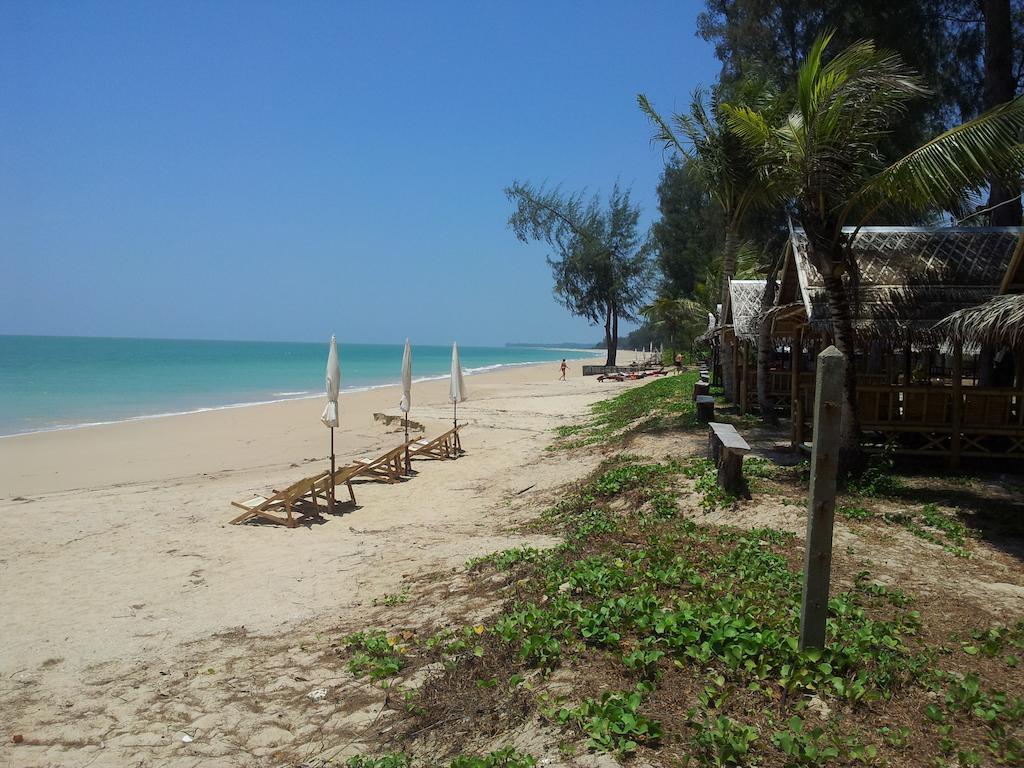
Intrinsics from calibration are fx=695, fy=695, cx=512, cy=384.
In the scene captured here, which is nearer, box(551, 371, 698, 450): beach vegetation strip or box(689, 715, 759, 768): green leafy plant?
box(689, 715, 759, 768): green leafy plant

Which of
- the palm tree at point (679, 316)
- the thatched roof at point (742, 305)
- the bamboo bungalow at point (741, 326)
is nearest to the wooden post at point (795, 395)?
the bamboo bungalow at point (741, 326)

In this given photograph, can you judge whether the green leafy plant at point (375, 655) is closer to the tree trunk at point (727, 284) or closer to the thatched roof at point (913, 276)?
the thatched roof at point (913, 276)

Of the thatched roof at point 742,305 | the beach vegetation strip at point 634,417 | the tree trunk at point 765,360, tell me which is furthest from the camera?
the thatched roof at point 742,305

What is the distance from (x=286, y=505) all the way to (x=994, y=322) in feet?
29.7

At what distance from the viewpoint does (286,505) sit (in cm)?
992

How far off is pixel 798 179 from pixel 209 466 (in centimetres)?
1374

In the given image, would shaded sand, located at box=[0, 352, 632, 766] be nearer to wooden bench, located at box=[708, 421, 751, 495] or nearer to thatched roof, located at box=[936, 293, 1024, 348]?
wooden bench, located at box=[708, 421, 751, 495]

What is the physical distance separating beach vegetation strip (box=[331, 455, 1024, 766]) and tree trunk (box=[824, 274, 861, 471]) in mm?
3509

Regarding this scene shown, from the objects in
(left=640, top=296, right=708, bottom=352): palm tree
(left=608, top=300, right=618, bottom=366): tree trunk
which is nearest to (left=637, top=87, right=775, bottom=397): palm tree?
(left=640, top=296, right=708, bottom=352): palm tree

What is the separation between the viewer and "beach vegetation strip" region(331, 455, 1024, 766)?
11.0 feet

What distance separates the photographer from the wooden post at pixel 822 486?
12.4 feet

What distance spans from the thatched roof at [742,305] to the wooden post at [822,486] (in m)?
11.4

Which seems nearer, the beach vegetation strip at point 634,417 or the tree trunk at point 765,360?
the tree trunk at point 765,360

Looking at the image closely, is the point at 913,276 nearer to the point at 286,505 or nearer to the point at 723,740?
the point at 723,740
